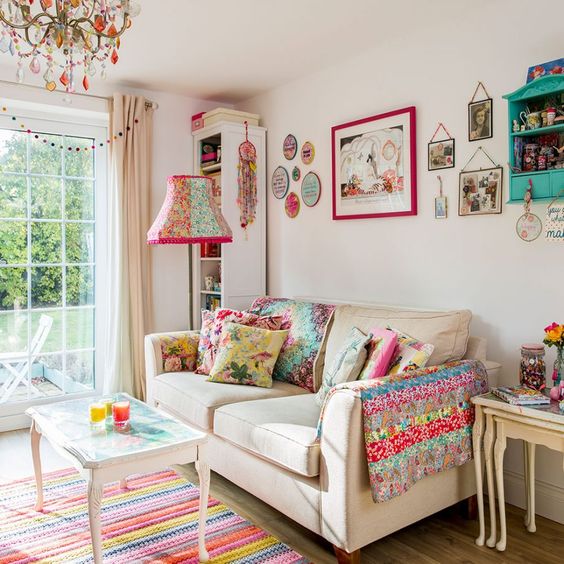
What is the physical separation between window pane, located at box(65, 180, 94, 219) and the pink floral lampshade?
1.06m

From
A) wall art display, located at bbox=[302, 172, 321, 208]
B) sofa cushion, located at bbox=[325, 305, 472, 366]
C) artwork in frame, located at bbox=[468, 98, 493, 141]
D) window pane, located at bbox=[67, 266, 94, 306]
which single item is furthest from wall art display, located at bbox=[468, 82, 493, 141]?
window pane, located at bbox=[67, 266, 94, 306]

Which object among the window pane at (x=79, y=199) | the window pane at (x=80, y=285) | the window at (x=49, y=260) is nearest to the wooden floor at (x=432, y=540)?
the window at (x=49, y=260)

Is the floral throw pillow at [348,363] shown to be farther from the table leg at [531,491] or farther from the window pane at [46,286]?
the window pane at [46,286]

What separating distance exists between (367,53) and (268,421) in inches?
92.8

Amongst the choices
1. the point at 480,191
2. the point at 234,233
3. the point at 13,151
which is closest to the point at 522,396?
the point at 480,191

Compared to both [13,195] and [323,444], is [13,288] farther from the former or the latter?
[323,444]

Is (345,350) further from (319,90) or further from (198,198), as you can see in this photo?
(319,90)

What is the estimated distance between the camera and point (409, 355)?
2.55m

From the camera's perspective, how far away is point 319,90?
12.9 feet

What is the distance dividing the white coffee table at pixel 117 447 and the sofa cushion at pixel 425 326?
1.01m

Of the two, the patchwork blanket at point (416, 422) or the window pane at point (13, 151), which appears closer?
the patchwork blanket at point (416, 422)

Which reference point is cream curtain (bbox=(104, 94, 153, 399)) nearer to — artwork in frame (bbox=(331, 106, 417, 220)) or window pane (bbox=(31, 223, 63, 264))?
window pane (bbox=(31, 223, 63, 264))

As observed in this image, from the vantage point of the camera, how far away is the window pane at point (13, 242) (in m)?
3.97

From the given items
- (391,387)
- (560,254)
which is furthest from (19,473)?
(560,254)
